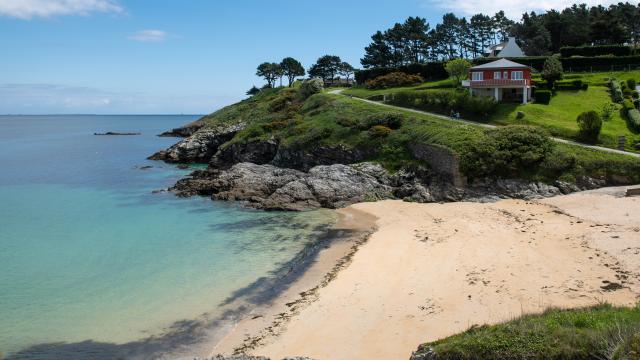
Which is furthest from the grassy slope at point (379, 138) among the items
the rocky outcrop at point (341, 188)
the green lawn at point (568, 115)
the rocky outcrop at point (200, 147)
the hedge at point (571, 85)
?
the hedge at point (571, 85)

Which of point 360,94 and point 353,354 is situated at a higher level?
point 360,94

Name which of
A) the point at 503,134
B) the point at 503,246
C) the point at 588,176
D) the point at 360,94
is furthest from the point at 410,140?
the point at 360,94

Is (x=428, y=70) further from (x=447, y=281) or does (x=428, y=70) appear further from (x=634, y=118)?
(x=447, y=281)

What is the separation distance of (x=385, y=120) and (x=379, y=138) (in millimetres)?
3541

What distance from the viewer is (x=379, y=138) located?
52406mm

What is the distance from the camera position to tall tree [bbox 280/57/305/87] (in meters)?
120

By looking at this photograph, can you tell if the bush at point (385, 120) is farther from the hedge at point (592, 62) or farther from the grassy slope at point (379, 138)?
the hedge at point (592, 62)

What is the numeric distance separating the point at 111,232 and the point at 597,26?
303 feet

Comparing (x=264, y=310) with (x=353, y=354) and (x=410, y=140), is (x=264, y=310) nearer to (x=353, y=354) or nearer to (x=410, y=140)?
(x=353, y=354)

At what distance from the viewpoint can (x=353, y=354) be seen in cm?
1766

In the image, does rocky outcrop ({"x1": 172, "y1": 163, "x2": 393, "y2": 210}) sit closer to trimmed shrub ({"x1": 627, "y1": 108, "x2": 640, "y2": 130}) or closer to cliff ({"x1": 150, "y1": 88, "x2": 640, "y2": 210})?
cliff ({"x1": 150, "y1": 88, "x2": 640, "y2": 210})

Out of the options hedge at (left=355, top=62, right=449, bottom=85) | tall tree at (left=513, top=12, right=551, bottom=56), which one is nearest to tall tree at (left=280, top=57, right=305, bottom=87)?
hedge at (left=355, top=62, right=449, bottom=85)

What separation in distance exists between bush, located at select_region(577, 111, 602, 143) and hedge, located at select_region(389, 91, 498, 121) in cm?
1118

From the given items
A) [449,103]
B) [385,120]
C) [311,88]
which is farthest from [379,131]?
[311,88]
